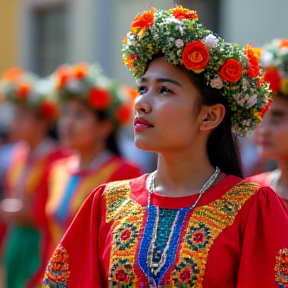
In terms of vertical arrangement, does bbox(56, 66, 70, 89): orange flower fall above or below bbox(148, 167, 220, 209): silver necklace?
above

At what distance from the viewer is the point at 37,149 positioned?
23.6ft

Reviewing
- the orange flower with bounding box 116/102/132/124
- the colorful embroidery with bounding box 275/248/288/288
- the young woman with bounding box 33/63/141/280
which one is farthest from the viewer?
the orange flower with bounding box 116/102/132/124

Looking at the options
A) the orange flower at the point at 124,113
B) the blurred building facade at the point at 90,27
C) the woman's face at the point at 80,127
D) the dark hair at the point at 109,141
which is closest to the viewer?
the woman's face at the point at 80,127

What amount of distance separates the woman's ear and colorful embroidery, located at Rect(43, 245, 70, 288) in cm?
76

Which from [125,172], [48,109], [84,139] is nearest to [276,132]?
[125,172]

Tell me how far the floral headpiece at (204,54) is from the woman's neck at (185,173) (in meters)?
0.22

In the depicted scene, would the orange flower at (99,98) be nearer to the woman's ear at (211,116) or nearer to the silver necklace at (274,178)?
the silver necklace at (274,178)

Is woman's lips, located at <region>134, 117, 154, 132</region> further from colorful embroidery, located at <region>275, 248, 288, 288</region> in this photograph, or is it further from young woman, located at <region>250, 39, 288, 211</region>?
young woman, located at <region>250, 39, 288, 211</region>

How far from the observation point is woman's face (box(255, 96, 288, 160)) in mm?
4265

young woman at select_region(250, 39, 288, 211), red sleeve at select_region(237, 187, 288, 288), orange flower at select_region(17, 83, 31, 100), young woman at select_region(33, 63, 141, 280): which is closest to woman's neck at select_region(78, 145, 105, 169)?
young woman at select_region(33, 63, 141, 280)

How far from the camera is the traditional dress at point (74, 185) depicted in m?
5.67

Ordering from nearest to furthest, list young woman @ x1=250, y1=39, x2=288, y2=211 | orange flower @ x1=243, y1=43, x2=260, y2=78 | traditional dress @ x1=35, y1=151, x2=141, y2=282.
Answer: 1. orange flower @ x1=243, y1=43, x2=260, y2=78
2. young woman @ x1=250, y1=39, x2=288, y2=211
3. traditional dress @ x1=35, y1=151, x2=141, y2=282

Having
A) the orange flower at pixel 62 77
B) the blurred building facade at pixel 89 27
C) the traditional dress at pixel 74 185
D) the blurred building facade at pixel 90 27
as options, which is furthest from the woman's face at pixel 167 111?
the blurred building facade at pixel 90 27

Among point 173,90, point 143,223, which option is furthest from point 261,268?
point 173,90
